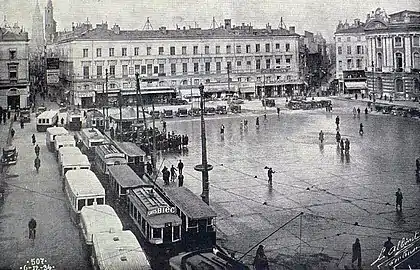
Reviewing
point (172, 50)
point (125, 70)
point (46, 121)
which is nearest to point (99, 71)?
point (125, 70)

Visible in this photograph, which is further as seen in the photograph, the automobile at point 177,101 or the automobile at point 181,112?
the automobile at point 181,112

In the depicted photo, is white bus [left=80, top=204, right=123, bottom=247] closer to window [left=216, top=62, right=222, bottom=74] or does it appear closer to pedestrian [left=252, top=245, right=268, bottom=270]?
pedestrian [left=252, top=245, right=268, bottom=270]

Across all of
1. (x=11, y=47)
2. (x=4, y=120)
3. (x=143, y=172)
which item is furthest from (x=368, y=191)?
(x=4, y=120)

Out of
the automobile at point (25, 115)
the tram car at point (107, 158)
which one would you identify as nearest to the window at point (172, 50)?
the tram car at point (107, 158)

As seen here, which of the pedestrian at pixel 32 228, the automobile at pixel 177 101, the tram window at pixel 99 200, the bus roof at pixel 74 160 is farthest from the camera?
the automobile at pixel 177 101

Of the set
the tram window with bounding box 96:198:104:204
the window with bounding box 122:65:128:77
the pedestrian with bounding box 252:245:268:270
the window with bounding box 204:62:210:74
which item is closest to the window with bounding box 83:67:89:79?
the window with bounding box 122:65:128:77

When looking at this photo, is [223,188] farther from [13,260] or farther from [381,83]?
[381,83]

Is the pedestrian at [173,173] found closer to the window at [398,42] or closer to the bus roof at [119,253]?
the bus roof at [119,253]
